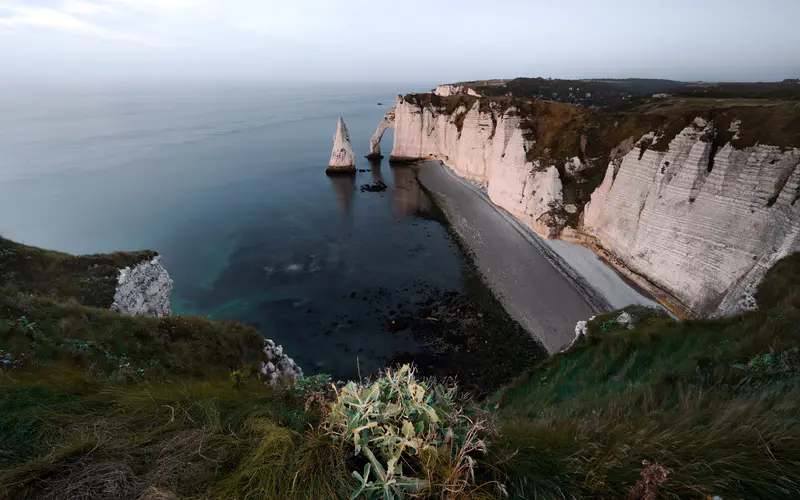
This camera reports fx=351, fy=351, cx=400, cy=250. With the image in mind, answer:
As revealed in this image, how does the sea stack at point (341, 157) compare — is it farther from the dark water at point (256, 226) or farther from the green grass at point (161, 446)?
the green grass at point (161, 446)

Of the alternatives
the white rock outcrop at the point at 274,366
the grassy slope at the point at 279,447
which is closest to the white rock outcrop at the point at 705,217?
the grassy slope at the point at 279,447

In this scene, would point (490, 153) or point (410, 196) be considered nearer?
point (490, 153)

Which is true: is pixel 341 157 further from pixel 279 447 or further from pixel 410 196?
pixel 279 447

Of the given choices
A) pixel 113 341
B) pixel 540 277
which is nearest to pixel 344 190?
pixel 540 277

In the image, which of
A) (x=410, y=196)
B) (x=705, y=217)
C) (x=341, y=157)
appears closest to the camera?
(x=705, y=217)

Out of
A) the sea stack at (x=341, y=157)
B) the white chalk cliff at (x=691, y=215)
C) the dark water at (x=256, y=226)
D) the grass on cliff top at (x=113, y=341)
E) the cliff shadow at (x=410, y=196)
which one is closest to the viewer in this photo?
the grass on cliff top at (x=113, y=341)

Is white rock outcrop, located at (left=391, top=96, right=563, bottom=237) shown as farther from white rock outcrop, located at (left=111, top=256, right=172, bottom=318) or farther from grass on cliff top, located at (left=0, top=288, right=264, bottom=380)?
white rock outcrop, located at (left=111, top=256, right=172, bottom=318)

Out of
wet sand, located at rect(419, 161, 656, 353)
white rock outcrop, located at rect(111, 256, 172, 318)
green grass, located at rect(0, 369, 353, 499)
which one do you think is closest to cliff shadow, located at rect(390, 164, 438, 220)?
wet sand, located at rect(419, 161, 656, 353)
